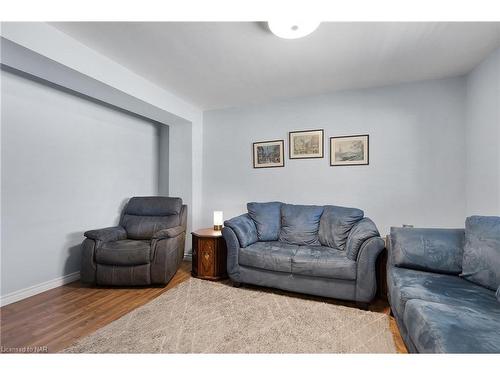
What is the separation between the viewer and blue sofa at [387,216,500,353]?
100 centimetres

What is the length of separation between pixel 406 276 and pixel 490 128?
169cm

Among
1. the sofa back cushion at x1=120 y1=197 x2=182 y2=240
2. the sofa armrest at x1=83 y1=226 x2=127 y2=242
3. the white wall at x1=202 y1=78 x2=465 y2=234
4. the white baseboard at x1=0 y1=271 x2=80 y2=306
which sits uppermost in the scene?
the white wall at x1=202 y1=78 x2=465 y2=234

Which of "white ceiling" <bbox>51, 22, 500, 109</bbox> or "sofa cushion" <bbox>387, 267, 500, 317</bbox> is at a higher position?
"white ceiling" <bbox>51, 22, 500, 109</bbox>

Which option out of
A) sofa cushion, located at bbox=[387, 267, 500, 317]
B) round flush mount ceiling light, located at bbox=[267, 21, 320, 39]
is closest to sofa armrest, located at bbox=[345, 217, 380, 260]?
sofa cushion, located at bbox=[387, 267, 500, 317]

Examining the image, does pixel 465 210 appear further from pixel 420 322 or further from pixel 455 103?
pixel 420 322

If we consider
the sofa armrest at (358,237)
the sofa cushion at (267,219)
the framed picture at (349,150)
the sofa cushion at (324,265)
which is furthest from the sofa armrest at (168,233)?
the framed picture at (349,150)

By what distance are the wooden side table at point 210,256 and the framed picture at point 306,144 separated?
5.30 feet

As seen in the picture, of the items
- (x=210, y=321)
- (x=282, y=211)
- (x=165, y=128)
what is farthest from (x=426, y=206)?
(x=165, y=128)

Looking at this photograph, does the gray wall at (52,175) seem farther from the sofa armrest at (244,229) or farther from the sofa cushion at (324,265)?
the sofa cushion at (324,265)

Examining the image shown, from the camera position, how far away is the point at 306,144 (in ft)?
10.5

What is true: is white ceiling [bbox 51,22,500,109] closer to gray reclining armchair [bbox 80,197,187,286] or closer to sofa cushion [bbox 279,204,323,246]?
sofa cushion [bbox 279,204,323,246]

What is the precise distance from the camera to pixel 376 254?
6.65ft

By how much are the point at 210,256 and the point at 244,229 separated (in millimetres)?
563

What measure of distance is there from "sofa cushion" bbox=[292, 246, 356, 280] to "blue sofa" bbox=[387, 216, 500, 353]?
364 mm
